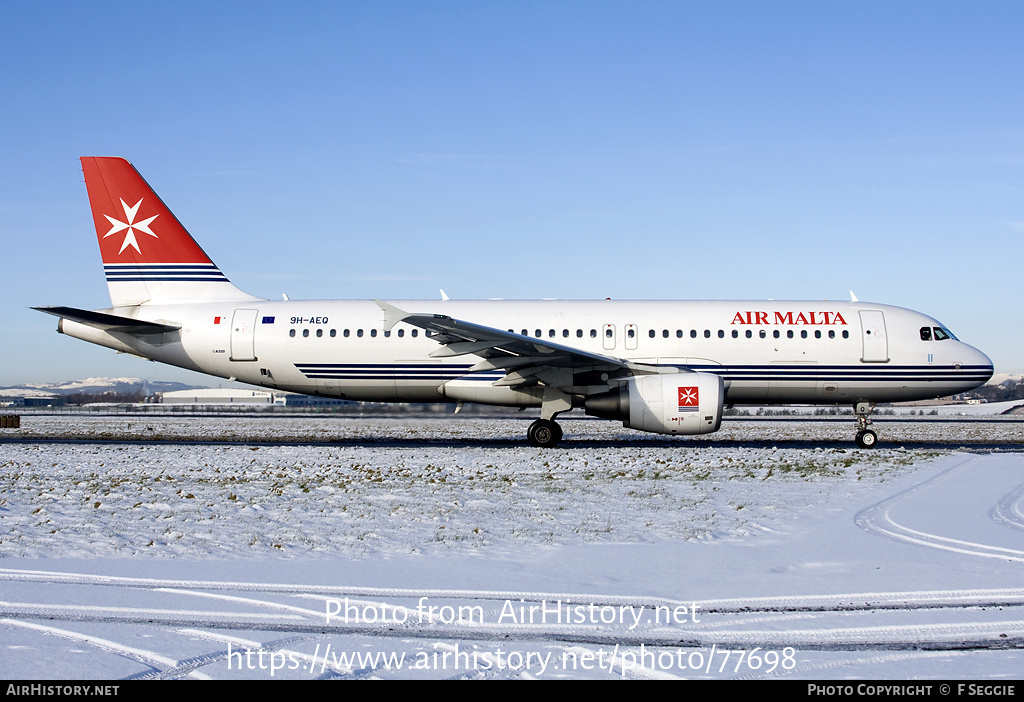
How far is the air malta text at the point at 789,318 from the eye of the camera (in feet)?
59.4

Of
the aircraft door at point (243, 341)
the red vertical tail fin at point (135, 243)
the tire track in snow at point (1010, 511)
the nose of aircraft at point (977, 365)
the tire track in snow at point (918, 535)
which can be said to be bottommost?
the tire track in snow at point (1010, 511)

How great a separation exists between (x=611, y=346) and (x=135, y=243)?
11964 millimetres

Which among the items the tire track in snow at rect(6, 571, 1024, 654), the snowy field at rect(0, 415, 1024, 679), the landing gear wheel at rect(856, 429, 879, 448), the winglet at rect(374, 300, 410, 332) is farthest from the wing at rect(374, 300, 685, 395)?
the tire track in snow at rect(6, 571, 1024, 654)

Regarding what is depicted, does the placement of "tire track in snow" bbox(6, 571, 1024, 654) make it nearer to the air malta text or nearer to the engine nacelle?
the engine nacelle

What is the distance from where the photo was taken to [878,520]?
780cm

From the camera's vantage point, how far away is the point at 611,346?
1783 centimetres

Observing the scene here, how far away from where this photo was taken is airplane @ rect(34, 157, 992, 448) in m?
17.8

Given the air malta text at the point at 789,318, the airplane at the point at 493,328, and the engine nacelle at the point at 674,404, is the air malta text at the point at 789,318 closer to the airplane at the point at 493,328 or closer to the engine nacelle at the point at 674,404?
the airplane at the point at 493,328

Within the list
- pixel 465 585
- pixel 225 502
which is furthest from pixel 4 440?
pixel 465 585

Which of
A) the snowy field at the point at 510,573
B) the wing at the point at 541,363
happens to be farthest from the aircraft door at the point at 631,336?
the snowy field at the point at 510,573

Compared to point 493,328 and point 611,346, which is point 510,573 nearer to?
point 493,328

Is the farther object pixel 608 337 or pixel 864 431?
pixel 608 337

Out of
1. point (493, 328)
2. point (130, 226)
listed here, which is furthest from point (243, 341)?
point (493, 328)

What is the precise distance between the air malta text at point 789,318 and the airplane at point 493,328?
3 centimetres
